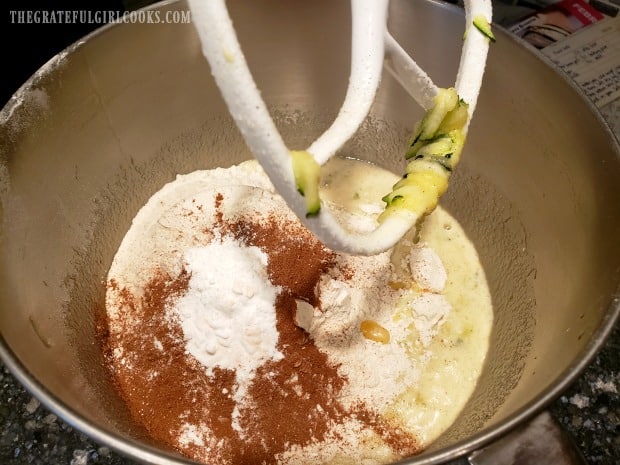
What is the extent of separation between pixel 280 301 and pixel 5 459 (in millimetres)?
470

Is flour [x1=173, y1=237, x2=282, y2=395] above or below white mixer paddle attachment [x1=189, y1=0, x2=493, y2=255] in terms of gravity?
below

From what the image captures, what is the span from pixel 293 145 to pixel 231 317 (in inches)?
19.5

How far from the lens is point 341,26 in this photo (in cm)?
108

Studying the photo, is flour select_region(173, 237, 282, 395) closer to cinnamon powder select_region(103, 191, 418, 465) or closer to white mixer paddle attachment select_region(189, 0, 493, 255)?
cinnamon powder select_region(103, 191, 418, 465)

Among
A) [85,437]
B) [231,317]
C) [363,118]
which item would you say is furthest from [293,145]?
[85,437]

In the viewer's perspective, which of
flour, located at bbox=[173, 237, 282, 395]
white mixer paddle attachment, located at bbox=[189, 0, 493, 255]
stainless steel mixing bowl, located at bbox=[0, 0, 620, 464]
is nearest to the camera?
white mixer paddle attachment, located at bbox=[189, 0, 493, 255]

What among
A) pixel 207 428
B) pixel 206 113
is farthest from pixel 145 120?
pixel 207 428

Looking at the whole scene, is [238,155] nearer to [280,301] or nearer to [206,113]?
[206,113]

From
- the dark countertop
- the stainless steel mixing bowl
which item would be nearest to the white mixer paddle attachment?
the stainless steel mixing bowl

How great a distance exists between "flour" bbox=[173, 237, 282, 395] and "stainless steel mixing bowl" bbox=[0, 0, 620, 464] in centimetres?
15

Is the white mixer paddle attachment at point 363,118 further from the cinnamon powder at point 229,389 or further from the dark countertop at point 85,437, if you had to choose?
the dark countertop at point 85,437

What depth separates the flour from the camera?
0.88 metres

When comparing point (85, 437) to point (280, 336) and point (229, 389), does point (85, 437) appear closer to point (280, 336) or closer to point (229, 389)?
point (229, 389)

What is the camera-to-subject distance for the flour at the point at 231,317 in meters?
0.88
